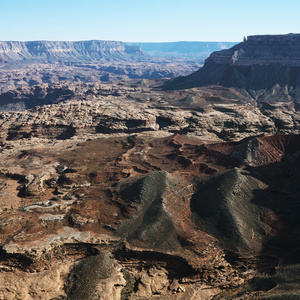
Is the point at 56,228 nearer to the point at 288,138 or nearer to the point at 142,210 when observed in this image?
the point at 142,210

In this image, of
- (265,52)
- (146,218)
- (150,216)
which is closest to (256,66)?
(265,52)

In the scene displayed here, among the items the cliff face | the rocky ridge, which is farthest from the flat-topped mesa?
the rocky ridge

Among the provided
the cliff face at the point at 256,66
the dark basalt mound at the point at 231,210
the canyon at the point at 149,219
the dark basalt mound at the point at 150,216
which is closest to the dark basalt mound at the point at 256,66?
the cliff face at the point at 256,66

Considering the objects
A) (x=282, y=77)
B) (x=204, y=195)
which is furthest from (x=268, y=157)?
(x=282, y=77)

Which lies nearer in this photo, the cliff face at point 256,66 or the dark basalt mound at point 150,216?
the dark basalt mound at point 150,216

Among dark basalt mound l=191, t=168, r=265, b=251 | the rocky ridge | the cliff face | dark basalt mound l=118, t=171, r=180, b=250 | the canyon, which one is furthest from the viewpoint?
the cliff face

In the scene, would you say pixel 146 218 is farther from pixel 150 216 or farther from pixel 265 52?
pixel 265 52

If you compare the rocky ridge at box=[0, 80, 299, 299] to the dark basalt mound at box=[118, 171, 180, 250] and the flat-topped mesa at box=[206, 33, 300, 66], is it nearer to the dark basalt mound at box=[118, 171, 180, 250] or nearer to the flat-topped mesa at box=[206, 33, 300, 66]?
the dark basalt mound at box=[118, 171, 180, 250]

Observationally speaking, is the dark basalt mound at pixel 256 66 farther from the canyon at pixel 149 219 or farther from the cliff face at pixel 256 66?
the canyon at pixel 149 219
